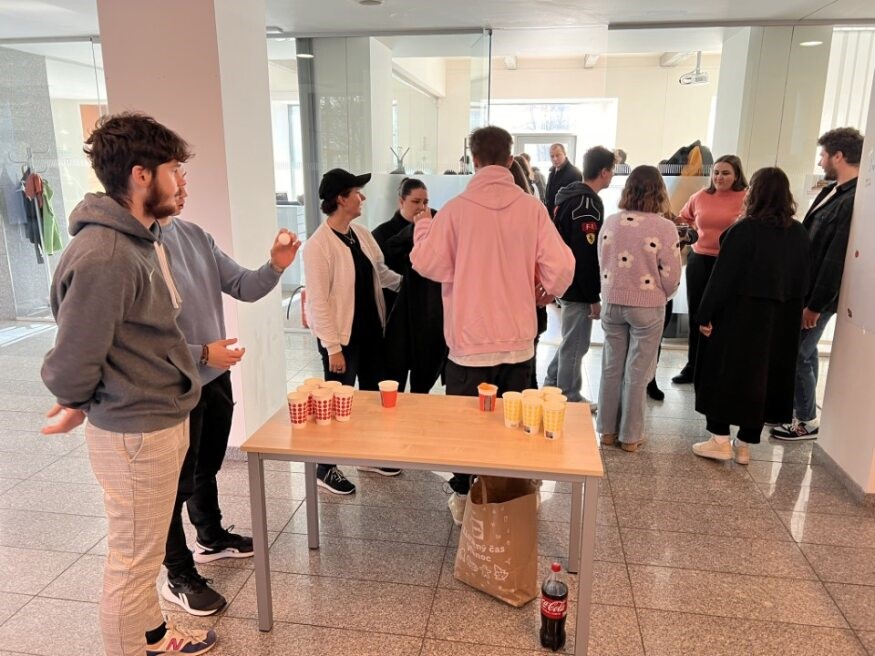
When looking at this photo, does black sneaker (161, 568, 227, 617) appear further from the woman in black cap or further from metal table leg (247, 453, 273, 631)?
the woman in black cap

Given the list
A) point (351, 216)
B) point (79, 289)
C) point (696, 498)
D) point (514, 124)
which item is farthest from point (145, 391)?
point (514, 124)

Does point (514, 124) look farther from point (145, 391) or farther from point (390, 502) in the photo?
point (145, 391)

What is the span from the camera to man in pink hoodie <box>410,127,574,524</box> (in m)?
2.21

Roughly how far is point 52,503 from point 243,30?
2.35 metres

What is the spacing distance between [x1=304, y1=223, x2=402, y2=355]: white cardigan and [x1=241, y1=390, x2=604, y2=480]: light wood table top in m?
0.61

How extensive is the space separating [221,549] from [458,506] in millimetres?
951

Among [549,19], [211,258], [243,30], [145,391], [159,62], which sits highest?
[549,19]

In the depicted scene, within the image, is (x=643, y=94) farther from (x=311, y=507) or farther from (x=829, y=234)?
(x=311, y=507)

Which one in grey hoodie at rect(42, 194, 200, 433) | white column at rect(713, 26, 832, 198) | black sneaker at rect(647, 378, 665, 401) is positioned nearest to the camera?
grey hoodie at rect(42, 194, 200, 433)

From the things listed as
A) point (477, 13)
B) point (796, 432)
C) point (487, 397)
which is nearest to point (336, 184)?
point (487, 397)

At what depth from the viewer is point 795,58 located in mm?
4695

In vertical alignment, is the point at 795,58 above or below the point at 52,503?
above

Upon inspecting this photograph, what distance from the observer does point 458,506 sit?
2598 mm

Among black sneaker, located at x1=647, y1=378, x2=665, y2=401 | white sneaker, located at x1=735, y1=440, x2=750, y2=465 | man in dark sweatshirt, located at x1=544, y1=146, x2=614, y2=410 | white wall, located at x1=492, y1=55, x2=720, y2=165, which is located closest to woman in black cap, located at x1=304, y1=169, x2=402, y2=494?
man in dark sweatshirt, located at x1=544, y1=146, x2=614, y2=410
